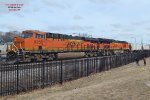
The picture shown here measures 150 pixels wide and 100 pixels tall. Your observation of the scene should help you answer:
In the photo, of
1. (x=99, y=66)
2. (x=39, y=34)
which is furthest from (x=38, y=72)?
(x=39, y=34)

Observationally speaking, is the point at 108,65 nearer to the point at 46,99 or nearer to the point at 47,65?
the point at 47,65

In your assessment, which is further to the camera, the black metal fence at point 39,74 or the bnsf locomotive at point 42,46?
the bnsf locomotive at point 42,46

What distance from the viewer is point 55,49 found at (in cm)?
5306

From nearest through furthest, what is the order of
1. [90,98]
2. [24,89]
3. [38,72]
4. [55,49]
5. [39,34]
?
[90,98] < [24,89] < [38,72] < [39,34] < [55,49]

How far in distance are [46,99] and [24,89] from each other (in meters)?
4.03

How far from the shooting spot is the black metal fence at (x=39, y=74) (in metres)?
16.5

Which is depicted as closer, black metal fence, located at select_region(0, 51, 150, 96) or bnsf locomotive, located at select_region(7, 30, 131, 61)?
black metal fence, located at select_region(0, 51, 150, 96)

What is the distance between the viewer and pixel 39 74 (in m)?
19.0

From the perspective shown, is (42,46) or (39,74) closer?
(39,74)

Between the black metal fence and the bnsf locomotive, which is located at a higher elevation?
the bnsf locomotive

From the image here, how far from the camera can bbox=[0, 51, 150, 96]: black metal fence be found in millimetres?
16547

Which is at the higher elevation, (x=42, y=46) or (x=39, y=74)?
(x=42, y=46)

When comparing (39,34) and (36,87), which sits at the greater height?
(39,34)

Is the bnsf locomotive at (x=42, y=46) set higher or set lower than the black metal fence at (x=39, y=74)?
higher
